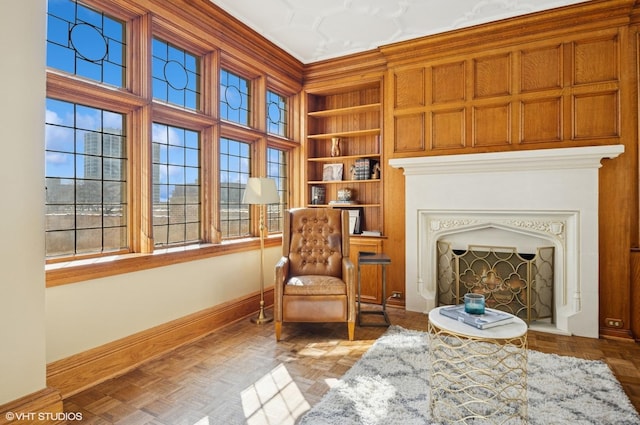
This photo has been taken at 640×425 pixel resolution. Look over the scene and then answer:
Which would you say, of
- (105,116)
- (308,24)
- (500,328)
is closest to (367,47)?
(308,24)

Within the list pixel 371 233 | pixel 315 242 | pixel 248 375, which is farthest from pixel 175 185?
pixel 371 233

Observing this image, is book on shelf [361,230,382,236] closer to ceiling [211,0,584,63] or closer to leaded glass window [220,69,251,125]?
leaded glass window [220,69,251,125]

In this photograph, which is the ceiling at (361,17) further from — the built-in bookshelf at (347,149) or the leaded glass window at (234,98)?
the built-in bookshelf at (347,149)

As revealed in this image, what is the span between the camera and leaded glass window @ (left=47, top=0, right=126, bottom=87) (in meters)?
2.33

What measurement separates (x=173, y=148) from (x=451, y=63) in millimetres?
3019

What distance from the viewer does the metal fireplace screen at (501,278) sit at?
3.41 metres

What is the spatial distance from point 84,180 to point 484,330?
278 centimetres

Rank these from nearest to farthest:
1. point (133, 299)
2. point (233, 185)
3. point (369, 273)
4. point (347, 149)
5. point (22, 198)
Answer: point (22, 198) < point (133, 299) < point (233, 185) < point (369, 273) < point (347, 149)

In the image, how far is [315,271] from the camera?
3.51 metres

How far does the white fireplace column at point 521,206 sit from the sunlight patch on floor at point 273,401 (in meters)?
2.07

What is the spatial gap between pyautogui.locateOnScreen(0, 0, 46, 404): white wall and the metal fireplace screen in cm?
351

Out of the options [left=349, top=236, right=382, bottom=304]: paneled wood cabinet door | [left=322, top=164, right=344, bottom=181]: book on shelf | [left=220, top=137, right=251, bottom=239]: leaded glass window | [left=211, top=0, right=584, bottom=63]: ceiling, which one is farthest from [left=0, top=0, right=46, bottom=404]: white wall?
[left=322, top=164, right=344, bottom=181]: book on shelf

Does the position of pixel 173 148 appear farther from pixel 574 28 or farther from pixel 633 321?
pixel 633 321

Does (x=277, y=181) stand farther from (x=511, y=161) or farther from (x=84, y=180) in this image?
(x=511, y=161)
